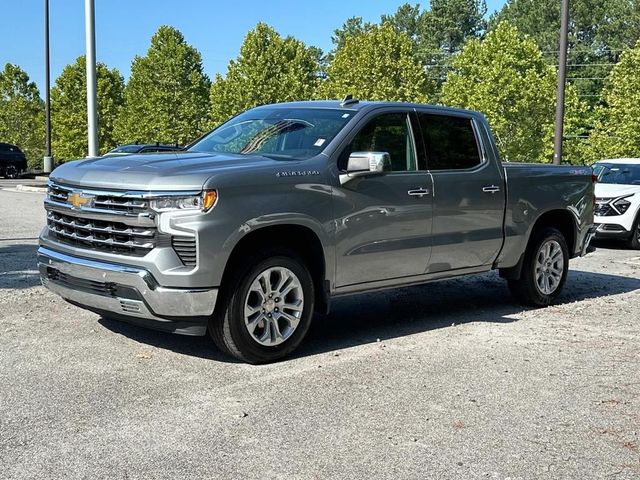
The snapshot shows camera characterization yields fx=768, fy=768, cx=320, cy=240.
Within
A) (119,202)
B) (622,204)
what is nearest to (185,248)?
(119,202)

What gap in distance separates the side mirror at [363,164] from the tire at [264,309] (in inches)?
30.8

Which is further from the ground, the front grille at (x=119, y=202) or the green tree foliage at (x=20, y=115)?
the green tree foliage at (x=20, y=115)

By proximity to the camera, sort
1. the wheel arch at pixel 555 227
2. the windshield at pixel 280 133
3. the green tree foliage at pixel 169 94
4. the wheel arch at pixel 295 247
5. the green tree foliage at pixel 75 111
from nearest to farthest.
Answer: the wheel arch at pixel 295 247
the windshield at pixel 280 133
the wheel arch at pixel 555 227
the green tree foliage at pixel 169 94
the green tree foliage at pixel 75 111

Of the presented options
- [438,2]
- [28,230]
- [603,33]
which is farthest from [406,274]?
A: [438,2]

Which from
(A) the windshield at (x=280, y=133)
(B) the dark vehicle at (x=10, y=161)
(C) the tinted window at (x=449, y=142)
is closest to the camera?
(A) the windshield at (x=280, y=133)

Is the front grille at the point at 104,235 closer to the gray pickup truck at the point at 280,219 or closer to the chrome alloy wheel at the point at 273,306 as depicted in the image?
the gray pickup truck at the point at 280,219

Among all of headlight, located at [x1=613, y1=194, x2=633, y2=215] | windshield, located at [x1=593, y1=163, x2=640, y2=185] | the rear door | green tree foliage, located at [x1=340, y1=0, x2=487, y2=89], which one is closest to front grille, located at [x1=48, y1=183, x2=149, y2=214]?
the rear door

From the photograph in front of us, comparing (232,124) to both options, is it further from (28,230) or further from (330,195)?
(28,230)

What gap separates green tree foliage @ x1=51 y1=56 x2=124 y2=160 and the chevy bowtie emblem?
147 ft

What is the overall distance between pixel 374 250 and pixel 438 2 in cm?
8561

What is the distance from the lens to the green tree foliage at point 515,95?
36.5 m

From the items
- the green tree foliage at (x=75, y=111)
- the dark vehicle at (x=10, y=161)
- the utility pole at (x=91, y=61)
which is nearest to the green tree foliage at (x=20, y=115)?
the green tree foliage at (x=75, y=111)

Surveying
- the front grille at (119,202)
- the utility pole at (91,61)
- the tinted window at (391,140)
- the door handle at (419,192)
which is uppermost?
the utility pole at (91,61)

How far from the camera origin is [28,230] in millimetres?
13836
